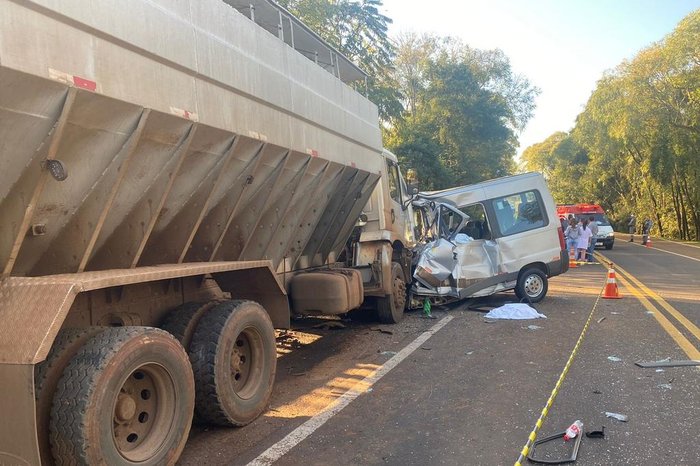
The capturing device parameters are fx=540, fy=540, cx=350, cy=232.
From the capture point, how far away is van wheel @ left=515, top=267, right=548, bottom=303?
1030cm

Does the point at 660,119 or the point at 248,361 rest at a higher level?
the point at 660,119

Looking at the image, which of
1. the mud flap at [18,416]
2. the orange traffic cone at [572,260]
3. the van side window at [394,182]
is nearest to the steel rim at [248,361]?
the mud flap at [18,416]

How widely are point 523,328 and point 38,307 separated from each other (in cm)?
684

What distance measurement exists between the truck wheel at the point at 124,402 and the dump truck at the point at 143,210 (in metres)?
0.01

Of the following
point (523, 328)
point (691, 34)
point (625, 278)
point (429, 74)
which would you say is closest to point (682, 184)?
point (691, 34)

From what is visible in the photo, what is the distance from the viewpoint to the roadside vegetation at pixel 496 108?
84.5 ft

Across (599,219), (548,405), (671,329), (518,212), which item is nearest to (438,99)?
(599,219)

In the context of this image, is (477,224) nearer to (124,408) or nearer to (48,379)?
(124,408)

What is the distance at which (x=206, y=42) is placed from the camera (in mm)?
4270

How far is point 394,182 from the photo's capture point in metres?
9.94

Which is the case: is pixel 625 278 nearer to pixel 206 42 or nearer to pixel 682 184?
pixel 206 42

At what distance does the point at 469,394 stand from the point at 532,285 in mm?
5720

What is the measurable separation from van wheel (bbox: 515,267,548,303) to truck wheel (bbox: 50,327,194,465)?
783 centimetres

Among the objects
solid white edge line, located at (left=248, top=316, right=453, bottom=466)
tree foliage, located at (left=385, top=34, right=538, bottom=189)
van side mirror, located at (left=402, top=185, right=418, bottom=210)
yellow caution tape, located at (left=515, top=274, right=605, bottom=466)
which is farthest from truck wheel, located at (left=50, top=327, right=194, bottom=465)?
tree foliage, located at (left=385, top=34, right=538, bottom=189)
